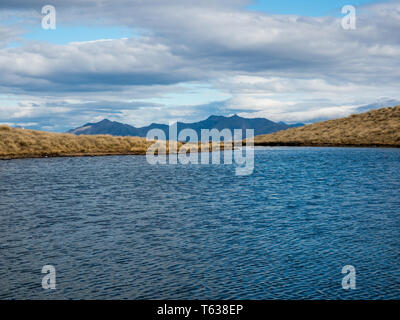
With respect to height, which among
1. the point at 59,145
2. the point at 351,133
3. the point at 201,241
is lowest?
the point at 201,241

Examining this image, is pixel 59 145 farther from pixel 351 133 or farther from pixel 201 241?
pixel 351 133

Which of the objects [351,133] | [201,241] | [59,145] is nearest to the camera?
[201,241]

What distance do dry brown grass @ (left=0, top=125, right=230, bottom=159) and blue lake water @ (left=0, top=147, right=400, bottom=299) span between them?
42343 millimetres

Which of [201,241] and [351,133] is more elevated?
[351,133]

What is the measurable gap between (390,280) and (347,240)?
19.0 ft

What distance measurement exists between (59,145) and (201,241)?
73958 millimetres

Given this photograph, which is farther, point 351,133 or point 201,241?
point 351,133

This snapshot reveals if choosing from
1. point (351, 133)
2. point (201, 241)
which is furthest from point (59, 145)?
point (351, 133)

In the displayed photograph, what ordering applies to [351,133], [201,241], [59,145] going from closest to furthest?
[201,241]
[59,145]
[351,133]

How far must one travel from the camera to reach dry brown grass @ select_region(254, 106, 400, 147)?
119m

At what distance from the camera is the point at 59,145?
9156cm

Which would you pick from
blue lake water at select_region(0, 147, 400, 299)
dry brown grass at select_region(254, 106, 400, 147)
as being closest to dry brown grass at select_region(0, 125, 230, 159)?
blue lake water at select_region(0, 147, 400, 299)
